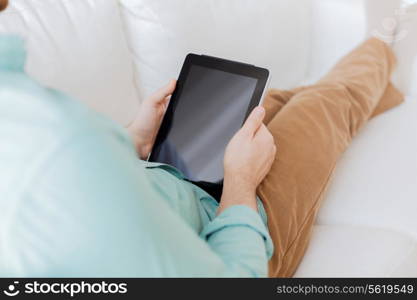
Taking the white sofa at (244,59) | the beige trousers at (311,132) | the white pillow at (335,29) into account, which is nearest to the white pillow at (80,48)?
the white sofa at (244,59)

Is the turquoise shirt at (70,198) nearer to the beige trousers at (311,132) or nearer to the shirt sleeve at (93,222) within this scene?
the shirt sleeve at (93,222)

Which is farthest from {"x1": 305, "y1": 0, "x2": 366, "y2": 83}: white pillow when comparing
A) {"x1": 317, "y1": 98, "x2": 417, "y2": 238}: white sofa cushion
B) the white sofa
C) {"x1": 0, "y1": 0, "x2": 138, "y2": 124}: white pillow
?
{"x1": 0, "y1": 0, "x2": 138, "y2": 124}: white pillow

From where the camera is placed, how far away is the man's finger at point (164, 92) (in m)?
0.98

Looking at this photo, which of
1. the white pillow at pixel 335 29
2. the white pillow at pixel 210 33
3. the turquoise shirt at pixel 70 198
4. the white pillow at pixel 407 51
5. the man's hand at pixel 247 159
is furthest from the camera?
the white pillow at pixel 335 29

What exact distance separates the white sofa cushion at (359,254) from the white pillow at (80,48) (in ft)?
1.75

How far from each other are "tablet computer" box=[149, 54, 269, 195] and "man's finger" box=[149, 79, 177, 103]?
1cm

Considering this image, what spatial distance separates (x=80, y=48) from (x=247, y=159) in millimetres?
461

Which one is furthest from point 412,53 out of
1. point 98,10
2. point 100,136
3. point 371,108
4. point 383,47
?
point 100,136

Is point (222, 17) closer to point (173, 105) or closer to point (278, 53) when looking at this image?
point (278, 53)

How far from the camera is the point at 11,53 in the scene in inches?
20.3

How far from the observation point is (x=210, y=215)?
0.85 metres

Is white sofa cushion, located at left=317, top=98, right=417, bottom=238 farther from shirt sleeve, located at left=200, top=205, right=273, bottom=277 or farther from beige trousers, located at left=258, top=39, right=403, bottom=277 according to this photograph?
shirt sleeve, located at left=200, top=205, right=273, bottom=277

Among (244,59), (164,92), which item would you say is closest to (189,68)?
(164,92)

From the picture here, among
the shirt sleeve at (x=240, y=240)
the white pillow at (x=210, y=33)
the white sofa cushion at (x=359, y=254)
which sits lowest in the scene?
the white sofa cushion at (x=359, y=254)
